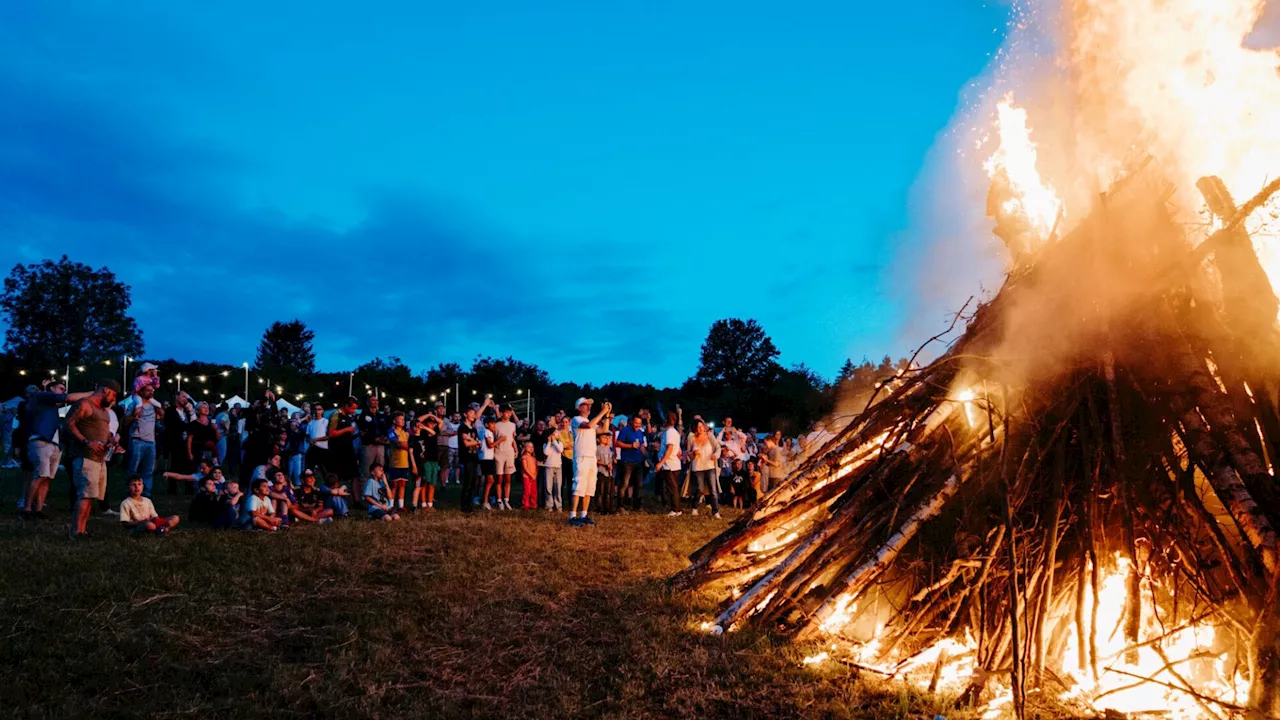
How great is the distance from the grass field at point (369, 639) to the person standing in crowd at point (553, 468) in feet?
13.9

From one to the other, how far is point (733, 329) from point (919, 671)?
2896 inches

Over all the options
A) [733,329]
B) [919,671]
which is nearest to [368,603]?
[919,671]

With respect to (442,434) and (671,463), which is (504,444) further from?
(442,434)

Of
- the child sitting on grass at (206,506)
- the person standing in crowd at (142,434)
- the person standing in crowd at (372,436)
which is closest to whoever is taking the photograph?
the child sitting on grass at (206,506)

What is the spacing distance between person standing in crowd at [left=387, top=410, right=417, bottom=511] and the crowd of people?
3 centimetres

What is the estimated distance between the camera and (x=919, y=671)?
17.1ft

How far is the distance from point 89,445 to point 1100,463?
10.1m

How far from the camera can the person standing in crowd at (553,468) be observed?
13.2 m

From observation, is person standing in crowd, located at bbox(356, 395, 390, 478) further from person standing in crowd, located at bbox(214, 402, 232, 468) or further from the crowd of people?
person standing in crowd, located at bbox(214, 402, 232, 468)

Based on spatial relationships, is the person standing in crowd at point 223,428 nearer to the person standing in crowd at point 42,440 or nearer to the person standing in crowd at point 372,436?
the person standing in crowd at point 372,436

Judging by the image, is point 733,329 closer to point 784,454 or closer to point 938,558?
point 784,454

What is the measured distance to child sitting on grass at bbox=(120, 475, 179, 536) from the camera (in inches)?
358

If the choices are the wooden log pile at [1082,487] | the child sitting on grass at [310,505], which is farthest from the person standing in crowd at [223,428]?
the wooden log pile at [1082,487]

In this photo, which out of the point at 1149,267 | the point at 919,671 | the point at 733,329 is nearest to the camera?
the point at 919,671
